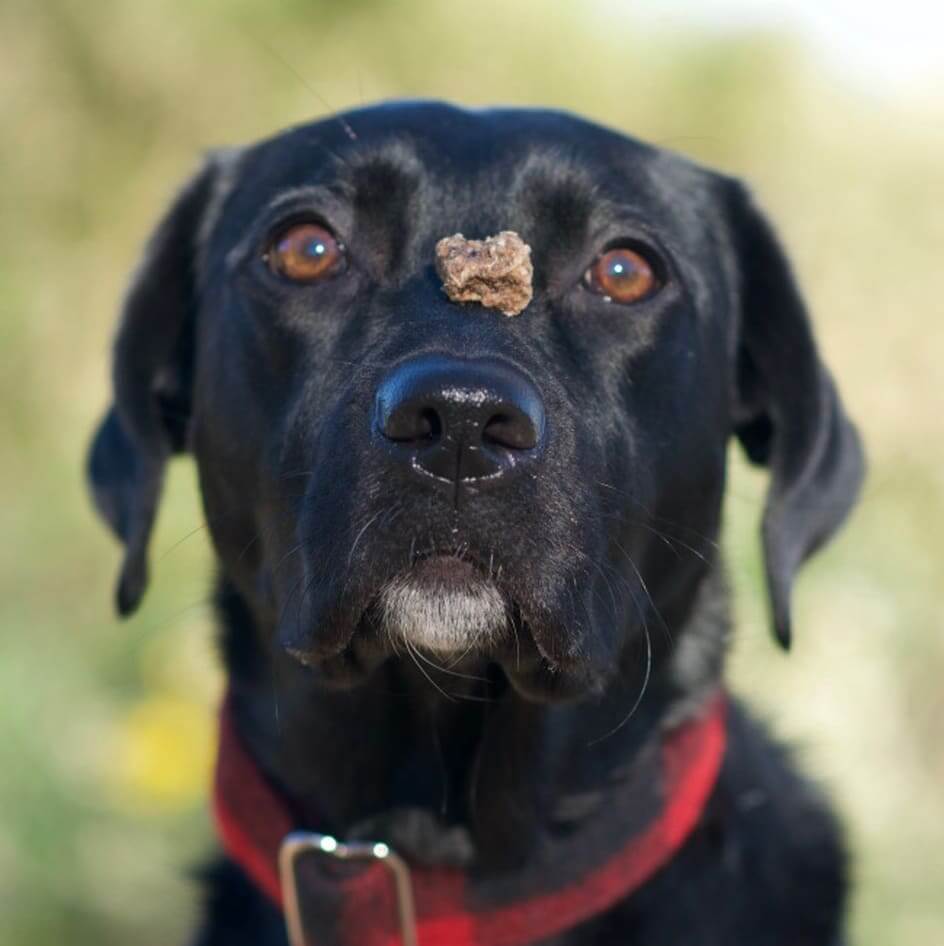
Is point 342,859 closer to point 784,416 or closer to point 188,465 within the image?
point 784,416

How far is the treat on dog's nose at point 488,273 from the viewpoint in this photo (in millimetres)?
2660

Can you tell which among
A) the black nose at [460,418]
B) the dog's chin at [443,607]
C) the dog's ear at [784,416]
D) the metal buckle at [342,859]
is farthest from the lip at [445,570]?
the dog's ear at [784,416]

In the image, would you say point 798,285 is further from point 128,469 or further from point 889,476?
point 889,476

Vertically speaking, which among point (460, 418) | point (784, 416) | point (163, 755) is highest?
point (460, 418)

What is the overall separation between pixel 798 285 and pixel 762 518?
0.51 m

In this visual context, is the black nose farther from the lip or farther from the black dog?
the lip

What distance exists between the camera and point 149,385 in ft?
→ 10.9

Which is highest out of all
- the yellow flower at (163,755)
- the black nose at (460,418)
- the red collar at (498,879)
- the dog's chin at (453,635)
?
the black nose at (460,418)

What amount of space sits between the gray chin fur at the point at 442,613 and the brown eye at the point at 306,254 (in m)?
0.74

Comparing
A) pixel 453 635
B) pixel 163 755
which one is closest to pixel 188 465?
pixel 163 755

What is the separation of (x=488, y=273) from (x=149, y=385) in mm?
963

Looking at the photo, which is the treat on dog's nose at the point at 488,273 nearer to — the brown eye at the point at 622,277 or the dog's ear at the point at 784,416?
the brown eye at the point at 622,277

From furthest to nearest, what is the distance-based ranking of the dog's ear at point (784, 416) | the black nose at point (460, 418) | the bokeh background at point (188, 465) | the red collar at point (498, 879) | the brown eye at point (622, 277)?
the bokeh background at point (188, 465), the dog's ear at point (784, 416), the brown eye at point (622, 277), the red collar at point (498, 879), the black nose at point (460, 418)

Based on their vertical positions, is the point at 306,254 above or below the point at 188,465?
above
